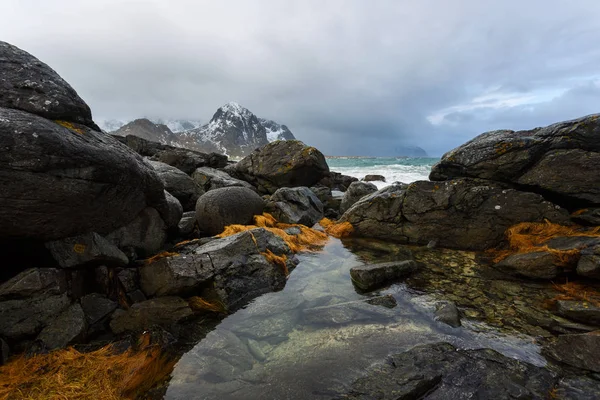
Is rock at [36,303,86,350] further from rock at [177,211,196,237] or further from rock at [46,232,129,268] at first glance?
rock at [177,211,196,237]

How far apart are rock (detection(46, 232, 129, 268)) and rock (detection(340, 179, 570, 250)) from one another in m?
8.90

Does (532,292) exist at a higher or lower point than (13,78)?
lower

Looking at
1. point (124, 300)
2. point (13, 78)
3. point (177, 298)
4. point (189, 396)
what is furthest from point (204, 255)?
point (13, 78)

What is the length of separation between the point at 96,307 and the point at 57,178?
2458mm

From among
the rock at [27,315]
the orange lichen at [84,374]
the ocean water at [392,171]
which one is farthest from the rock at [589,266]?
the ocean water at [392,171]

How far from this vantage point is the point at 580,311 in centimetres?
543

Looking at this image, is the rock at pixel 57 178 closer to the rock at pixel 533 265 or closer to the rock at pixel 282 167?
the rock at pixel 533 265

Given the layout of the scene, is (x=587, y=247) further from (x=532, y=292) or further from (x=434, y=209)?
(x=434, y=209)

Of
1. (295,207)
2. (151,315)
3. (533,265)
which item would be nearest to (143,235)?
(151,315)

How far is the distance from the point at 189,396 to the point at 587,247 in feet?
29.2

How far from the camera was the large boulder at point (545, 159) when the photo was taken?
341 inches

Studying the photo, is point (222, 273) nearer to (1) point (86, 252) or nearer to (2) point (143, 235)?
(2) point (143, 235)

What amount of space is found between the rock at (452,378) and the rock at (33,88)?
275 inches

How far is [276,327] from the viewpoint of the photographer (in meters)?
5.71
